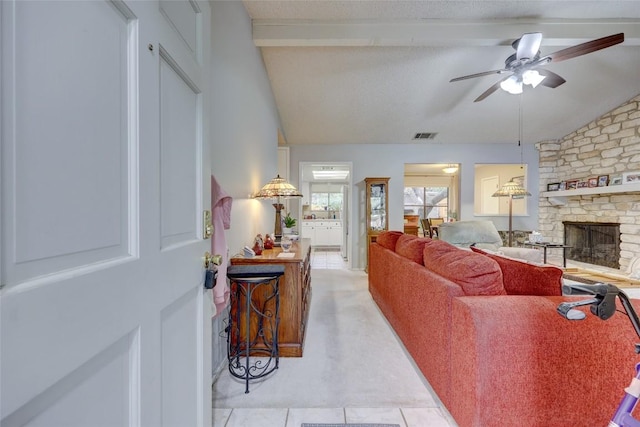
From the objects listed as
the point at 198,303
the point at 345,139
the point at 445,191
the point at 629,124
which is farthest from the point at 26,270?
the point at 445,191

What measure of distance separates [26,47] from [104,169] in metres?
0.23

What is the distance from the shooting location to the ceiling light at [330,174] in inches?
290

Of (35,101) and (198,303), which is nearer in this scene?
(35,101)

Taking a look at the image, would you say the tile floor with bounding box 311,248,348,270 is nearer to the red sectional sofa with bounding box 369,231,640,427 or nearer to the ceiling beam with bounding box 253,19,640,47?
the ceiling beam with bounding box 253,19,640,47

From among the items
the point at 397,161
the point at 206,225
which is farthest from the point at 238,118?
the point at 397,161

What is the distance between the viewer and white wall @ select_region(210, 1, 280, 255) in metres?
1.89

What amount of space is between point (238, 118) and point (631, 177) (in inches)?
221

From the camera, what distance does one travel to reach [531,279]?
1494mm

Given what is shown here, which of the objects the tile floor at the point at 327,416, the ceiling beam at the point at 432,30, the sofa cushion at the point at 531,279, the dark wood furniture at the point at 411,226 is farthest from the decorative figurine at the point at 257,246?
the dark wood furniture at the point at 411,226

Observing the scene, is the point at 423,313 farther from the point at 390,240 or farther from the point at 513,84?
the point at 513,84

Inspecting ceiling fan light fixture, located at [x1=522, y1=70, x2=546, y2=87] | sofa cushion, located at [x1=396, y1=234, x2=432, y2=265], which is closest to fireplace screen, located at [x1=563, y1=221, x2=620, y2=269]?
ceiling fan light fixture, located at [x1=522, y1=70, x2=546, y2=87]

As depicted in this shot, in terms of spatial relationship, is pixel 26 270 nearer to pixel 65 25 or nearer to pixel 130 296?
pixel 130 296

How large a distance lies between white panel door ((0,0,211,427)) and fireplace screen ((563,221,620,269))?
6.36 m

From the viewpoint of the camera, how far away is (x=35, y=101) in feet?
1.43
